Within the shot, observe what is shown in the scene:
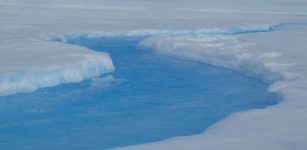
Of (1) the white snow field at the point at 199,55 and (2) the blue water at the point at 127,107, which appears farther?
(2) the blue water at the point at 127,107

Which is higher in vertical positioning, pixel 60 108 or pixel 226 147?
pixel 226 147

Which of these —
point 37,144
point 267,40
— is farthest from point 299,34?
point 37,144

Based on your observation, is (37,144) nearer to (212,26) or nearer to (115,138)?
(115,138)

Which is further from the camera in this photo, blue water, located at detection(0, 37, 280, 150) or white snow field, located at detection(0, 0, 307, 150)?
blue water, located at detection(0, 37, 280, 150)

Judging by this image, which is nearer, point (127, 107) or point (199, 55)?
point (127, 107)
